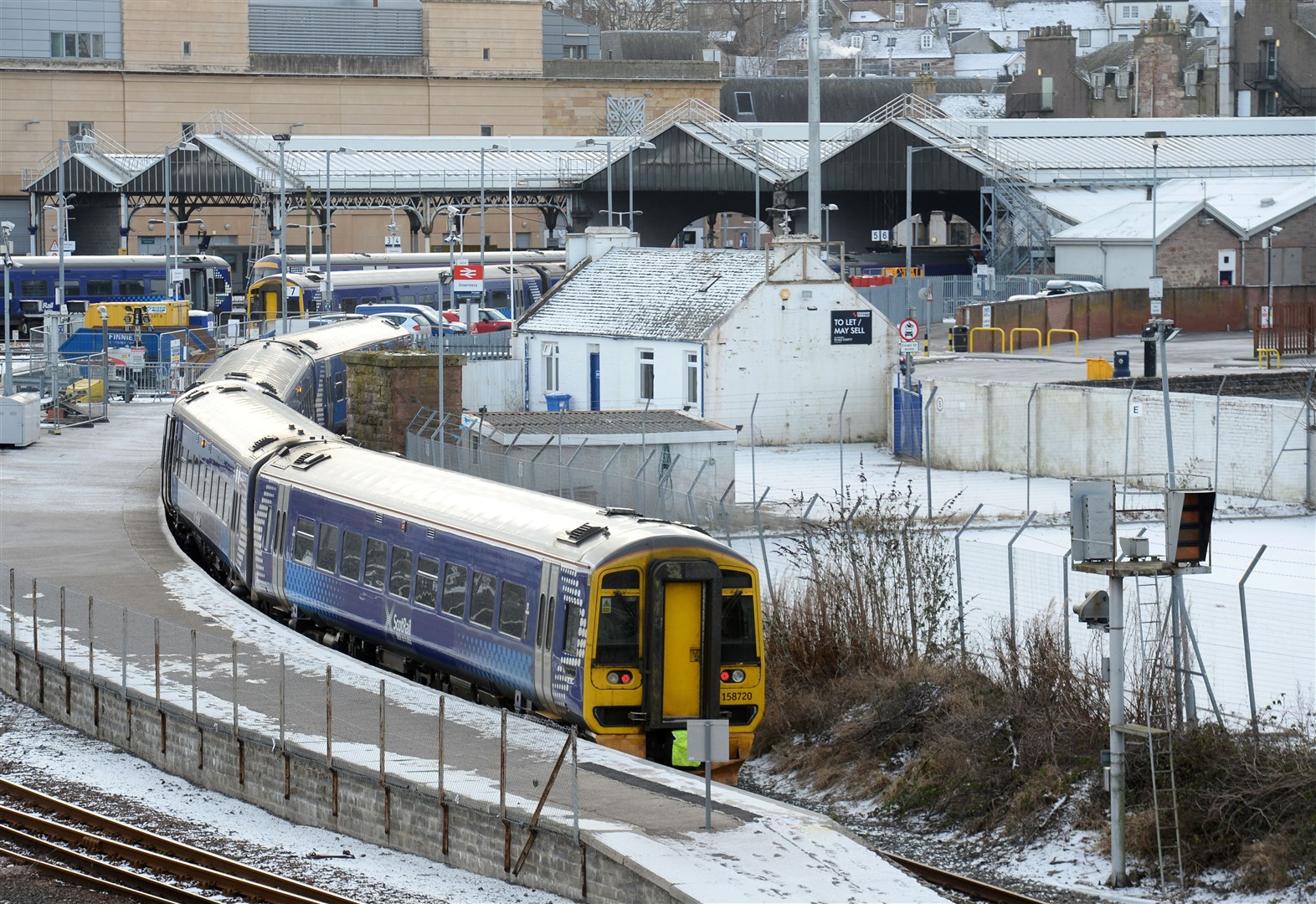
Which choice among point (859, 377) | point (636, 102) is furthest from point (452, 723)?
point (636, 102)

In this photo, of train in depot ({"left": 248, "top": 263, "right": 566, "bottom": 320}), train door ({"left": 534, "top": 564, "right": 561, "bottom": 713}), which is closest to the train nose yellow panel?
train door ({"left": 534, "top": 564, "right": 561, "bottom": 713})

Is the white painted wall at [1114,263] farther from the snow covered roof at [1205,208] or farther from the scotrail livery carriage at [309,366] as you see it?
the scotrail livery carriage at [309,366]

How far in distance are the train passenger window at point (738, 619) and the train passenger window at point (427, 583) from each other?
11.7 ft

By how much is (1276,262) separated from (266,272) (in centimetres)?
3570

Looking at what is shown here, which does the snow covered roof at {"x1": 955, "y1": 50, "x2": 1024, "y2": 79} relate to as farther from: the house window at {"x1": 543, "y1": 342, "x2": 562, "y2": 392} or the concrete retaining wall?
the concrete retaining wall

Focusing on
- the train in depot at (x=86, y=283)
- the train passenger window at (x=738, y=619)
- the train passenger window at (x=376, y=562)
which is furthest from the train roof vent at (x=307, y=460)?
the train in depot at (x=86, y=283)

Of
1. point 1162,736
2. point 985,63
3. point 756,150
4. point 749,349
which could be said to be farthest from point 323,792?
point 985,63

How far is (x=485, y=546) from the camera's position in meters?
18.9

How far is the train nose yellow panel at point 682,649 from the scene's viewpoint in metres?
17.3

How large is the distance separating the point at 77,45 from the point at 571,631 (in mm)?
87114

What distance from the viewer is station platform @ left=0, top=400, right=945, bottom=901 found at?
13.6 m

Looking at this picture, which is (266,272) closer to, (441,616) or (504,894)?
(441,616)

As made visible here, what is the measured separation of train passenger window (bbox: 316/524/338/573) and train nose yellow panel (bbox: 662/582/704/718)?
233 inches

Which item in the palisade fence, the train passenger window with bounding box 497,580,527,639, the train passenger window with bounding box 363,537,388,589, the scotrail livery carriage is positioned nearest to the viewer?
the palisade fence
